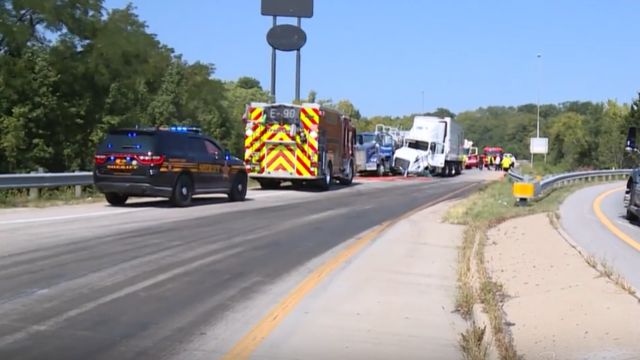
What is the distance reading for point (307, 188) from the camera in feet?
94.8

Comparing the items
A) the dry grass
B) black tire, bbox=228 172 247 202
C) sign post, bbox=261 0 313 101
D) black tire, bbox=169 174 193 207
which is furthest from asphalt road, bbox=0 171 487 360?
sign post, bbox=261 0 313 101

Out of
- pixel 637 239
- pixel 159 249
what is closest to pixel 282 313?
pixel 159 249

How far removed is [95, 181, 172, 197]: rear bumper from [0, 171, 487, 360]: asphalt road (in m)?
0.39

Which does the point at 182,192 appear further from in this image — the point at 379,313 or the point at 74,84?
the point at 74,84

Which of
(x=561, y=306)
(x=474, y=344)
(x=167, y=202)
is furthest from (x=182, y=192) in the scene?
(x=474, y=344)

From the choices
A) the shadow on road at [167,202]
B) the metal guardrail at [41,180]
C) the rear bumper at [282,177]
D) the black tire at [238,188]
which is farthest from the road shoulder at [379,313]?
the rear bumper at [282,177]

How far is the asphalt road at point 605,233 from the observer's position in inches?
402

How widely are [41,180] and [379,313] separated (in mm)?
13415

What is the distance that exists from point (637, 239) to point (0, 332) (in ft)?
34.7

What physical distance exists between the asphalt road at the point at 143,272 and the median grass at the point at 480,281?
6.61 feet

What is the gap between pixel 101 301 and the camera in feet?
25.4

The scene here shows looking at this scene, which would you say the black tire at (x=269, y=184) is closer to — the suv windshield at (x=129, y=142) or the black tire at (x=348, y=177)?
the black tire at (x=348, y=177)

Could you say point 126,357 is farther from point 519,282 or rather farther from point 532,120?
point 532,120

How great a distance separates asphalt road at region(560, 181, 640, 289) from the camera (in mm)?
10221
